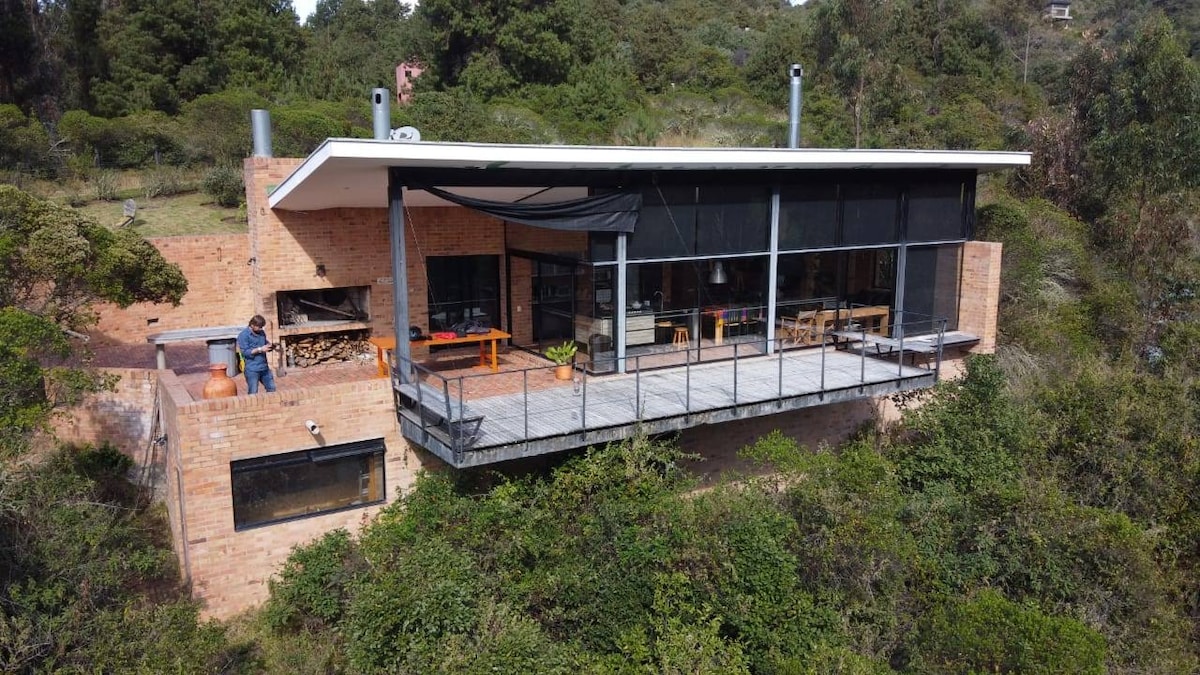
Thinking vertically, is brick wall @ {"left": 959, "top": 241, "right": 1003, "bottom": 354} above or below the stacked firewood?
above

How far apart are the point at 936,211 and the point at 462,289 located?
29.3 feet

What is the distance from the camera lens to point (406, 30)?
44688 mm

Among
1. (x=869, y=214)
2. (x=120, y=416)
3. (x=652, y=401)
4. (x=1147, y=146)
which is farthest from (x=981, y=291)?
(x=120, y=416)

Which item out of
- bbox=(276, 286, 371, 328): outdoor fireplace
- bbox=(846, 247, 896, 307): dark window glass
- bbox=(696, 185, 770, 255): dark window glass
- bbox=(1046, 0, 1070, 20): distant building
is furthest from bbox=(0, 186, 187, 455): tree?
bbox=(1046, 0, 1070, 20): distant building

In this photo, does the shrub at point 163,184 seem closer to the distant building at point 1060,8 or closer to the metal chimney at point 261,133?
the metal chimney at point 261,133

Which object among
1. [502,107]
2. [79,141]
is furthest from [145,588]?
[502,107]

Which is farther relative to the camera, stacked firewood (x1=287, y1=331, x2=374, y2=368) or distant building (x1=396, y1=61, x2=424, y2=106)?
distant building (x1=396, y1=61, x2=424, y2=106)

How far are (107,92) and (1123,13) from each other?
199 ft

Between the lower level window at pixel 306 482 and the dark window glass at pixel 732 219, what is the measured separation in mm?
6022

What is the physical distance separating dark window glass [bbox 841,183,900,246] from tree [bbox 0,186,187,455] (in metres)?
11.8

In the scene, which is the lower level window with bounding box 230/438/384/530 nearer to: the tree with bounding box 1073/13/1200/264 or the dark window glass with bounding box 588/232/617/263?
the dark window glass with bounding box 588/232/617/263

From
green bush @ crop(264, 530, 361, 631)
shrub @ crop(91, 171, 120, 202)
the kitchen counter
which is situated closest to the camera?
green bush @ crop(264, 530, 361, 631)

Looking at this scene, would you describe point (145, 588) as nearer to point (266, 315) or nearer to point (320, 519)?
point (320, 519)

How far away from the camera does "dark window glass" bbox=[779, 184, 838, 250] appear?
563 inches
